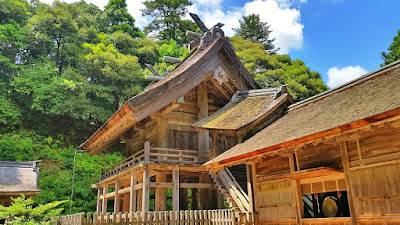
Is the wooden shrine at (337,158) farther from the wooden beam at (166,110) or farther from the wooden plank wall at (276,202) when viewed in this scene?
the wooden beam at (166,110)

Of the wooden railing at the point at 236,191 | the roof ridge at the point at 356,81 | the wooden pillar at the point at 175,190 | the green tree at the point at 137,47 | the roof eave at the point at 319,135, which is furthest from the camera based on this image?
the green tree at the point at 137,47

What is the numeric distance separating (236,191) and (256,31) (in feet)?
107

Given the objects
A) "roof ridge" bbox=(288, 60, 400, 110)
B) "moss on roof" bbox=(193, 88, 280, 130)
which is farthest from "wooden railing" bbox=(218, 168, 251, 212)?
"roof ridge" bbox=(288, 60, 400, 110)

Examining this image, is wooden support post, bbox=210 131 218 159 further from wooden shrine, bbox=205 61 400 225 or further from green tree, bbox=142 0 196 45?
green tree, bbox=142 0 196 45

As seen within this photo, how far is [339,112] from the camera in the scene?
701 centimetres

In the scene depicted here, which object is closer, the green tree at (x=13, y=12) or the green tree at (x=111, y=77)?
the green tree at (x=111, y=77)

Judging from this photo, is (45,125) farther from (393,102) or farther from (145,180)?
(393,102)

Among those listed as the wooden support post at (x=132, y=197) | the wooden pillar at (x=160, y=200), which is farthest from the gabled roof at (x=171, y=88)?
the wooden pillar at (x=160, y=200)

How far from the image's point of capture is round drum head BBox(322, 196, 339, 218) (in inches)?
331

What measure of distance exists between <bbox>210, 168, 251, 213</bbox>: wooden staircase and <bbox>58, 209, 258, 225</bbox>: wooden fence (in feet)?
1.49

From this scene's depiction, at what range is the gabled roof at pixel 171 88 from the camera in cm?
1178

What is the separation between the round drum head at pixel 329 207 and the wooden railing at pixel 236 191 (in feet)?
7.09

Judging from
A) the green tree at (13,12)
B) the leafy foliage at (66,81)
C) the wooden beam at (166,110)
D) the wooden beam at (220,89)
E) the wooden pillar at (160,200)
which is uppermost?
the green tree at (13,12)

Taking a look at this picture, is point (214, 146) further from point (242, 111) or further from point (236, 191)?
point (236, 191)
